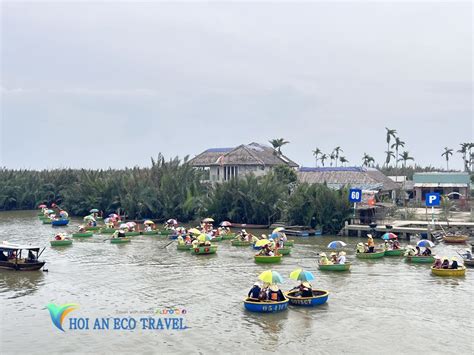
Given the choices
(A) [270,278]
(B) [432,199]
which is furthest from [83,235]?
(A) [270,278]

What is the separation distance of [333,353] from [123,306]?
938 cm

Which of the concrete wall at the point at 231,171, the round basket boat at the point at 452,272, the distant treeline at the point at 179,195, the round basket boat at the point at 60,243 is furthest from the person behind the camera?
the concrete wall at the point at 231,171

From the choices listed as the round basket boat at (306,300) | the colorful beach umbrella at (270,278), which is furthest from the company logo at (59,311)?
the round basket boat at (306,300)

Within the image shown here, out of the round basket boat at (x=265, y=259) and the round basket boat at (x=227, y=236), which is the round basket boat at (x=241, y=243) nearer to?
the round basket boat at (x=227, y=236)

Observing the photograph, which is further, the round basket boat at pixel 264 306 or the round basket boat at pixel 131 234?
the round basket boat at pixel 131 234

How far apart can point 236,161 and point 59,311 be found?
42.3 m

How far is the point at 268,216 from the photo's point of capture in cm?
5169

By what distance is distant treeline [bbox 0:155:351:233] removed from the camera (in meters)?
48.0

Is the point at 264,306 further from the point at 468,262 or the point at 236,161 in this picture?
the point at 236,161

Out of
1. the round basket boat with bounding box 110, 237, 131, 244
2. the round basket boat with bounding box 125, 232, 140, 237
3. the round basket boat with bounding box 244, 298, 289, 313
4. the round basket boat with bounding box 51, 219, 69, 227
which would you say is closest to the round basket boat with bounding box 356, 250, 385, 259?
the round basket boat with bounding box 244, 298, 289, 313

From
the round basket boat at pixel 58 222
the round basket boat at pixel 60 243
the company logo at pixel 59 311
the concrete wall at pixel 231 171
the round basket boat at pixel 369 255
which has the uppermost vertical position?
the concrete wall at pixel 231 171

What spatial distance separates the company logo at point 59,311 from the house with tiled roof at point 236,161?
3788 cm

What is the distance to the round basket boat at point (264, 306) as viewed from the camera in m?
22.4

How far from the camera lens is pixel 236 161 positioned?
64.2m
